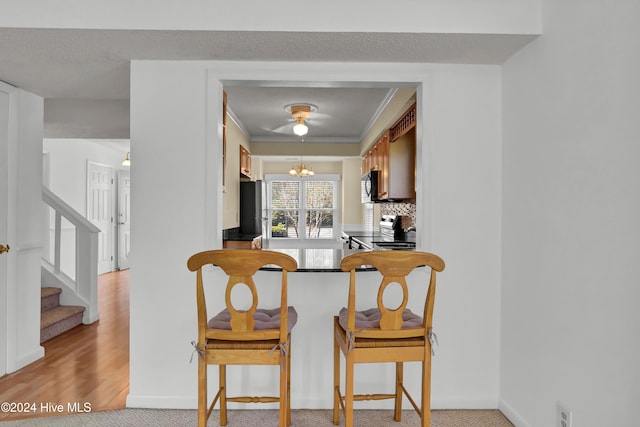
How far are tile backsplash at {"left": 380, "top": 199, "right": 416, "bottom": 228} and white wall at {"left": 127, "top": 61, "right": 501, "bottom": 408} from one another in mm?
1864

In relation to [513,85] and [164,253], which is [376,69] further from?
[164,253]

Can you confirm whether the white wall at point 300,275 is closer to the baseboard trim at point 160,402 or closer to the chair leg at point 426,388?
the baseboard trim at point 160,402

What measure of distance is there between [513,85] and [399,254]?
53.2 inches

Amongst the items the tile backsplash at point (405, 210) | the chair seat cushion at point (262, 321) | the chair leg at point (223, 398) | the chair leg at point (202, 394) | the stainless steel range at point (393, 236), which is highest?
the tile backsplash at point (405, 210)

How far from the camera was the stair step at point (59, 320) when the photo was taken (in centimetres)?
387

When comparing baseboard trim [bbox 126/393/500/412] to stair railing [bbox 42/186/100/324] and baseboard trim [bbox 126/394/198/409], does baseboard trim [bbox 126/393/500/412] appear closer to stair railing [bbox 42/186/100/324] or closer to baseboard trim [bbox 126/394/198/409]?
baseboard trim [bbox 126/394/198/409]

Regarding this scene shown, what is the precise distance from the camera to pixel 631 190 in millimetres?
1518

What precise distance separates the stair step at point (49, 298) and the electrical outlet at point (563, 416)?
4555 mm

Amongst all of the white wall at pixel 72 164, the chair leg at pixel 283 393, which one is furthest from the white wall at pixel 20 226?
the white wall at pixel 72 164

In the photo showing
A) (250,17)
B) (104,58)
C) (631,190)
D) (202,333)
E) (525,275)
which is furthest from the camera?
(104,58)

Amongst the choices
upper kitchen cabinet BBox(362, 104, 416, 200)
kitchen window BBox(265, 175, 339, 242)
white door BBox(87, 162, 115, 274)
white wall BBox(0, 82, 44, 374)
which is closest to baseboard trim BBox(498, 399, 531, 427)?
upper kitchen cabinet BBox(362, 104, 416, 200)

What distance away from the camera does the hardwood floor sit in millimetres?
2564

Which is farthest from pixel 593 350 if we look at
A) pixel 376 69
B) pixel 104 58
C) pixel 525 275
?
pixel 104 58

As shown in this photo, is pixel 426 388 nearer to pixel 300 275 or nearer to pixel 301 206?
pixel 300 275
